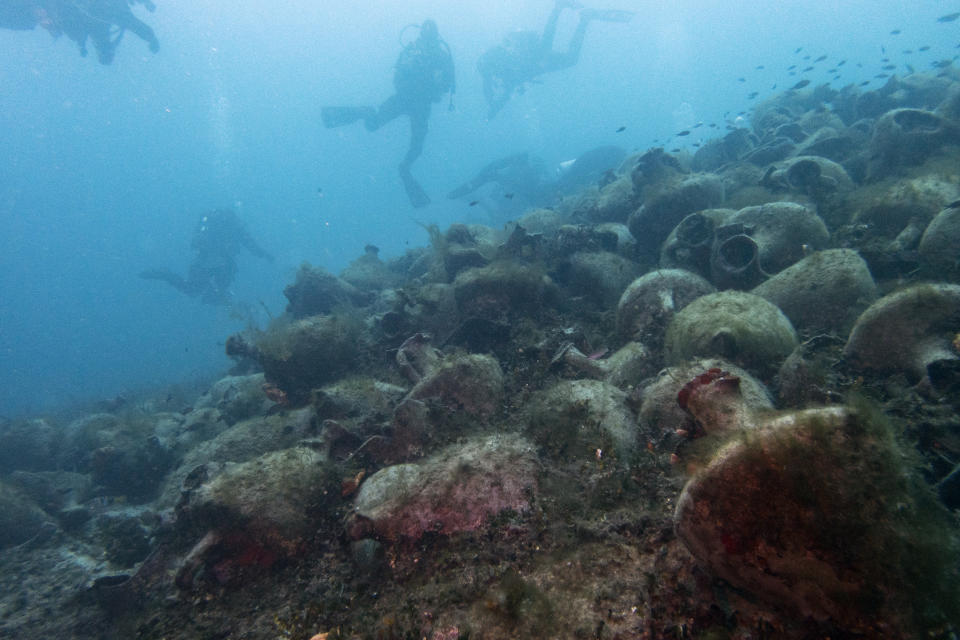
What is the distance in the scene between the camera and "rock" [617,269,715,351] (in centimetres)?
604

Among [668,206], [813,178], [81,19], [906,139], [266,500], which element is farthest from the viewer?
[81,19]

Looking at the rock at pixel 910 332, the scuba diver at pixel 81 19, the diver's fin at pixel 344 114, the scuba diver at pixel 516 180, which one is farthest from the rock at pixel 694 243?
the scuba diver at pixel 81 19

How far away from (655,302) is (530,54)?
130ft

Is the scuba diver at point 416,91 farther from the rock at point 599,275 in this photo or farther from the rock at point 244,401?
the rock at point 599,275

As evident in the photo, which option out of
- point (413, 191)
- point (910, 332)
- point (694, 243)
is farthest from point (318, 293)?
point (413, 191)

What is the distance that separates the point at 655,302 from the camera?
20.5 feet

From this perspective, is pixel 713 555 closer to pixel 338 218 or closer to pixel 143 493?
pixel 143 493

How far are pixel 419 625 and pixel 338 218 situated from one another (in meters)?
175

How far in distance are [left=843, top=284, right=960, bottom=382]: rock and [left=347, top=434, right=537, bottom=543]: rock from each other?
373 centimetres

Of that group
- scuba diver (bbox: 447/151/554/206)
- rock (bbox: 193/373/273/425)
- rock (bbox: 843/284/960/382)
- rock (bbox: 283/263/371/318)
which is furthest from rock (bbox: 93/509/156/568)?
scuba diver (bbox: 447/151/554/206)

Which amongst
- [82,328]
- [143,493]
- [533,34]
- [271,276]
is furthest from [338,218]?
[143,493]

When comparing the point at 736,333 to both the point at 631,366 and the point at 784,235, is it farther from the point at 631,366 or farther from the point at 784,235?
the point at 784,235

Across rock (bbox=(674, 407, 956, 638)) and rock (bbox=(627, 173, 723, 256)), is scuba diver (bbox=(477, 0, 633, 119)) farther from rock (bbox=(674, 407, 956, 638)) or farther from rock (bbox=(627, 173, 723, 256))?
rock (bbox=(674, 407, 956, 638))

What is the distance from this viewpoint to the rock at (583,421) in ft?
13.7
